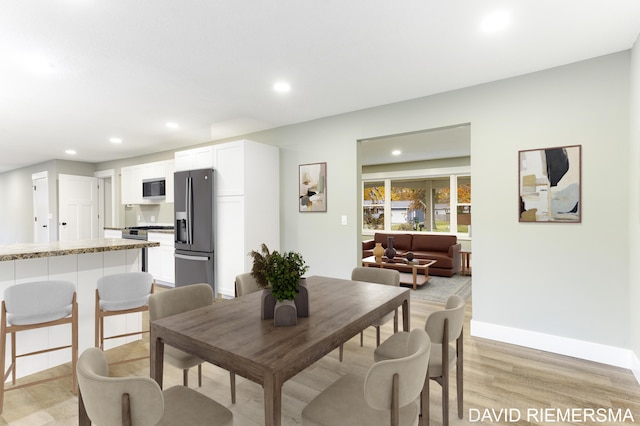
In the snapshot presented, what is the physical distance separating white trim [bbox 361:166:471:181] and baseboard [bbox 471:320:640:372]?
14.8 feet

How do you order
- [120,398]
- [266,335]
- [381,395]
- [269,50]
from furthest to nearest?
[269,50], [266,335], [381,395], [120,398]

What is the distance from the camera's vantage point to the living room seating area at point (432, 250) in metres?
5.87

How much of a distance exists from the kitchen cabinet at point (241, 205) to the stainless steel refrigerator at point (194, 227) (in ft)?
0.34

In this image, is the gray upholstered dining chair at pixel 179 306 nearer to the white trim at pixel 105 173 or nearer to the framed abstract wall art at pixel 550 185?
the framed abstract wall art at pixel 550 185

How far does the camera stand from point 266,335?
1.38m

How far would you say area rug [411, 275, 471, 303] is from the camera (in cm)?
456

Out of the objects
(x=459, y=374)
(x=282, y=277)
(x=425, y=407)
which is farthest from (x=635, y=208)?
(x=282, y=277)

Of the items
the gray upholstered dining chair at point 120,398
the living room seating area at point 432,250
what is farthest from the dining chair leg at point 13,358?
Answer: the living room seating area at point 432,250

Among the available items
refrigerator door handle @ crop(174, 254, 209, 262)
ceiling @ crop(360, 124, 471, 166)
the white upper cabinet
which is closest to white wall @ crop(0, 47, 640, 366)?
ceiling @ crop(360, 124, 471, 166)

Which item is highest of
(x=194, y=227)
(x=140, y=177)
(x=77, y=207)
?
(x=140, y=177)

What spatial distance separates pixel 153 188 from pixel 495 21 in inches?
232

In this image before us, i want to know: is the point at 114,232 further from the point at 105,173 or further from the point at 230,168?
the point at 230,168

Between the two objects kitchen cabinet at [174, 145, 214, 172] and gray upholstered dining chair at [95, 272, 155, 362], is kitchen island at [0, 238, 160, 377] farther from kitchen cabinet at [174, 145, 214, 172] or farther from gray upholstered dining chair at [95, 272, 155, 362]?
kitchen cabinet at [174, 145, 214, 172]

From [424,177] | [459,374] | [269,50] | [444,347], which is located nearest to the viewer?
[444,347]
